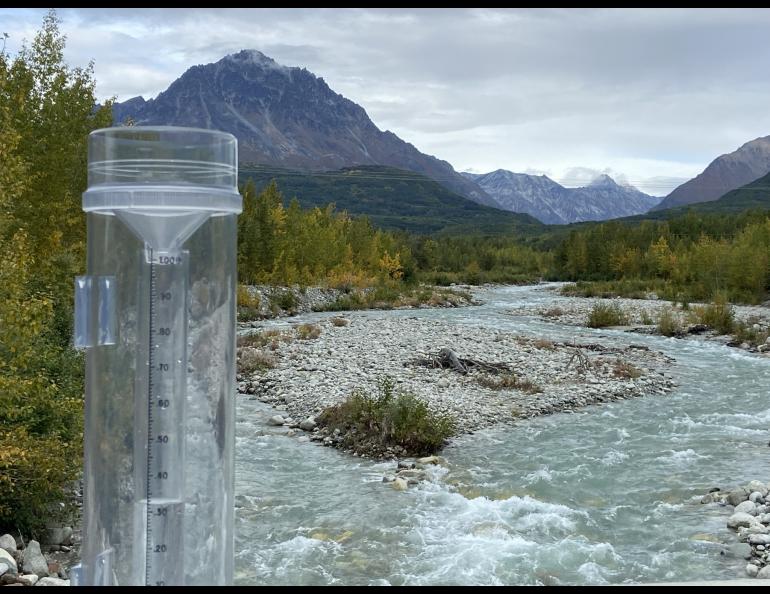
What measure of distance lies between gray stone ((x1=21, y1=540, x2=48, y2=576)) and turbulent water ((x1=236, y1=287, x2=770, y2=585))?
164 centimetres

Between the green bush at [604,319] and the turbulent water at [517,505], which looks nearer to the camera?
the turbulent water at [517,505]

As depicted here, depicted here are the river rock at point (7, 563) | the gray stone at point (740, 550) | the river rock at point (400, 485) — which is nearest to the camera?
the river rock at point (7, 563)

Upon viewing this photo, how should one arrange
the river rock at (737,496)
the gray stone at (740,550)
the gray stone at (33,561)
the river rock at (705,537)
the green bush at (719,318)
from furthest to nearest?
the green bush at (719,318), the river rock at (737,496), the river rock at (705,537), the gray stone at (740,550), the gray stone at (33,561)

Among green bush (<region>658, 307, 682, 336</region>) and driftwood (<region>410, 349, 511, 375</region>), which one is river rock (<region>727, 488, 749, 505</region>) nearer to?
driftwood (<region>410, 349, 511, 375</region>)

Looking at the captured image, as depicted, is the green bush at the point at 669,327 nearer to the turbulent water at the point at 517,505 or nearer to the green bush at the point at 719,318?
the green bush at the point at 719,318

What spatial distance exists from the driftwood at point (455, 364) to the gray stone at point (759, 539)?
879 cm

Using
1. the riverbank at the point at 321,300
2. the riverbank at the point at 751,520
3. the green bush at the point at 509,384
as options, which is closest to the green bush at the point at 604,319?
the riverbank at the point at 321,300

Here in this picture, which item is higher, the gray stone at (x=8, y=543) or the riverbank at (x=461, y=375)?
the gray stone at (x=8, y=543)

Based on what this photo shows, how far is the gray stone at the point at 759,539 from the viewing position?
22.7 ft

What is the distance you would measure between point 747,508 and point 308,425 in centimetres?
627

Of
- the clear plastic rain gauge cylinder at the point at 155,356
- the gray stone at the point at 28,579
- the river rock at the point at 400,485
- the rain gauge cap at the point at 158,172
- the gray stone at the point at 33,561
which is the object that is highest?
the rain gauge cap at the point at 158,172

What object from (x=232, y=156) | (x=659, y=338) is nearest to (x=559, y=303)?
(x=659, y=338)

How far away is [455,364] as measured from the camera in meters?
16.1

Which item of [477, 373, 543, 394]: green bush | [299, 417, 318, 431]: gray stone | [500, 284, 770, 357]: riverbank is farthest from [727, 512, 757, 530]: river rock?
[500, 284, 770, 357]: riverbank
